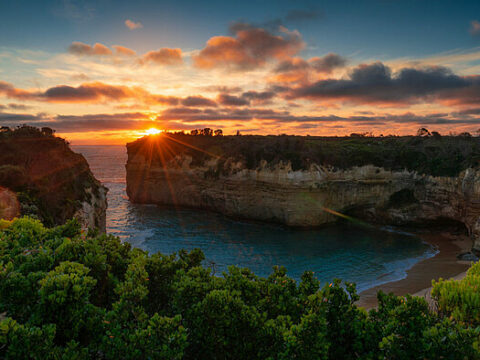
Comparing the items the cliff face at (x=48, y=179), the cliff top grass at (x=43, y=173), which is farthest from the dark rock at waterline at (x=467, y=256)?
the cliff top grass at (x=43, y=173)

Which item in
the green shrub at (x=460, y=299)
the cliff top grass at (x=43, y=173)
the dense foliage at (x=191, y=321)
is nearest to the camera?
the dense foliage at (x=191, y=321)

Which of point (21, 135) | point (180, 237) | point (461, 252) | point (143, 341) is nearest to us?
point (143, 341)

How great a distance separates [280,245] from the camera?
3228cm

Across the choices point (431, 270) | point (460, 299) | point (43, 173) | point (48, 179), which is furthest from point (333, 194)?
point (43, 173)

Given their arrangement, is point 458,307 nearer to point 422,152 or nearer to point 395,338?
point 395,338

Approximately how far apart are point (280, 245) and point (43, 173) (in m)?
23.9

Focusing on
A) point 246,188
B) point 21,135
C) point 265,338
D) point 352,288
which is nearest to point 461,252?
point 246,188

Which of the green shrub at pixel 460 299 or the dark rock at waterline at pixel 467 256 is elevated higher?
the green shrub at pixel 460 299

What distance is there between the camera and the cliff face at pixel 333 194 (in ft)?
116

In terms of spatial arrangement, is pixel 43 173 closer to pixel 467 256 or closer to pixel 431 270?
pixel 431 270

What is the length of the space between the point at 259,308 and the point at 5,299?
17.2 ft

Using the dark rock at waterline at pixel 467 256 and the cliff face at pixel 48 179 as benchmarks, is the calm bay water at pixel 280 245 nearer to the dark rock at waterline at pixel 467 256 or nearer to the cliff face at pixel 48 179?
the dark rock at waterline at pixel 467 256

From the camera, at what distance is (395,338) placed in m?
5.44

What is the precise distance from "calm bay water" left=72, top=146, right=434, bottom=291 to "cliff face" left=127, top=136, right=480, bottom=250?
2480mm
